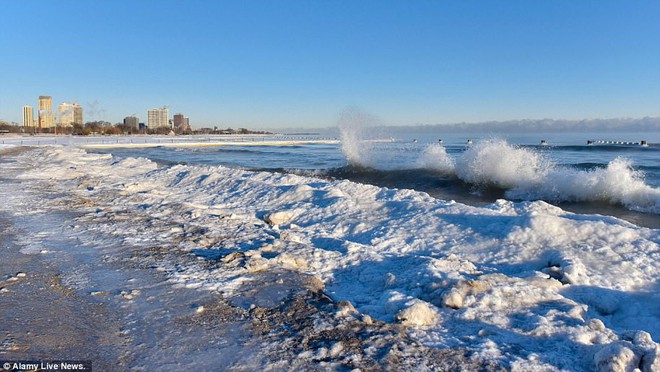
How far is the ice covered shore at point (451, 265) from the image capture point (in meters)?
3.70

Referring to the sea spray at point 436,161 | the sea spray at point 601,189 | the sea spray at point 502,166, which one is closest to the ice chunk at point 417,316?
the sea spray at point 601,189

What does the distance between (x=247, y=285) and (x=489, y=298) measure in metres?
2.58

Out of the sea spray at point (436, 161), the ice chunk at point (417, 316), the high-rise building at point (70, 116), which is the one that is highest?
the high-rise building at point (70, 116)

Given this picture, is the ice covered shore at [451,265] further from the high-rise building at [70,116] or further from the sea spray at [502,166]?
the high-rise building at [70,116]

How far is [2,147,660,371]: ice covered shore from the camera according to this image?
370cm

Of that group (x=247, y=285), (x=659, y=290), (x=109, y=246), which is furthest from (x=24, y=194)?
(x=659, y=290)

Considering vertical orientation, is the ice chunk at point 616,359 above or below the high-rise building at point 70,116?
below

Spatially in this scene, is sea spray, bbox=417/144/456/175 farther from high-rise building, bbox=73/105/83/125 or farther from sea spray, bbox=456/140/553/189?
high-rise building, bbox=73/105/83/125

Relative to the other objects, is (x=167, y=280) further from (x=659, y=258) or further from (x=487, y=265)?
(x=659, y=258)

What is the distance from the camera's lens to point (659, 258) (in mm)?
5707

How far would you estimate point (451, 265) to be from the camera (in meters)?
5.46

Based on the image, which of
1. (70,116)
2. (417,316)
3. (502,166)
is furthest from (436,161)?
(70,116)

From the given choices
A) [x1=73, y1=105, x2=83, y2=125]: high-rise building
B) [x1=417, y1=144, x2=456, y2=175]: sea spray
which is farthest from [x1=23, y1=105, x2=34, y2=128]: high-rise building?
[x1=417, y1=144, x2=456, y2=175]: sea spray

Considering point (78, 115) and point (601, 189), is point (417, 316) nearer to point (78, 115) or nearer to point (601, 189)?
point (601, 189)
